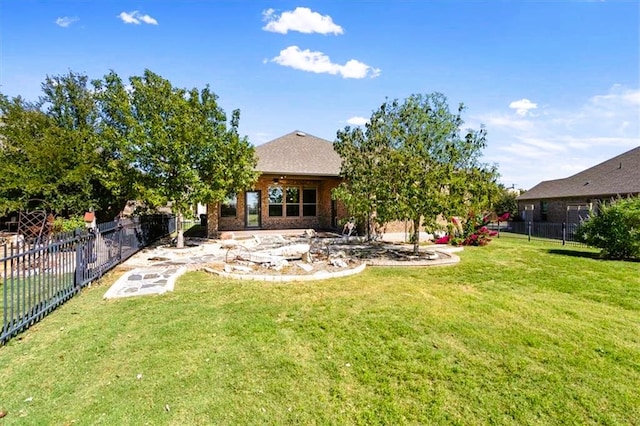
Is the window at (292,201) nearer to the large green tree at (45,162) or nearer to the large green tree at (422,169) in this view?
the large green tree at (422,169)

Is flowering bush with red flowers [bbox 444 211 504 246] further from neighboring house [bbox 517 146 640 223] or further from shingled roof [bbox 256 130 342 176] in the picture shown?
neighboring house [bbox 517 146 640 223]

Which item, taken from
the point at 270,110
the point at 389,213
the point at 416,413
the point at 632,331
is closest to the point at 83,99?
the point at 270,110

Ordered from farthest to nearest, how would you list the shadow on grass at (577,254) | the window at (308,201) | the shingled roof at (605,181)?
the shingled roof at (605,181) → the window at (308,201) → the shadow on grass at (577,254)

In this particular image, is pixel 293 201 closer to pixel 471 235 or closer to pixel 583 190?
pixel 471 235

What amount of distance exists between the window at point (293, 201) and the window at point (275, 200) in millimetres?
456

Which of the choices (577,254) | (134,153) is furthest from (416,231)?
(134,153)

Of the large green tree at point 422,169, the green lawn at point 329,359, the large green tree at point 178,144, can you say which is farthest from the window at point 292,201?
the green lawn at point 329,359

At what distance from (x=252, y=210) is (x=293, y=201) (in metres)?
2.25

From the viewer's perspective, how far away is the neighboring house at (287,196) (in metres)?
15.3

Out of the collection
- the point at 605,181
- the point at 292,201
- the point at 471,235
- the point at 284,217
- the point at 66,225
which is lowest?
the point at 471,235

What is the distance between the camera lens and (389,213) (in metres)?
9.13

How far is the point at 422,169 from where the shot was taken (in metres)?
9.11

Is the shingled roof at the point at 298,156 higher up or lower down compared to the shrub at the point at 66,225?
higher up

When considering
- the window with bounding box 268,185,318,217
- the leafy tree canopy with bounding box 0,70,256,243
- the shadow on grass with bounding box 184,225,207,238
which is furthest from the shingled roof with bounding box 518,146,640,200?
the shadow on grass with bounding box 184,225,207,238
